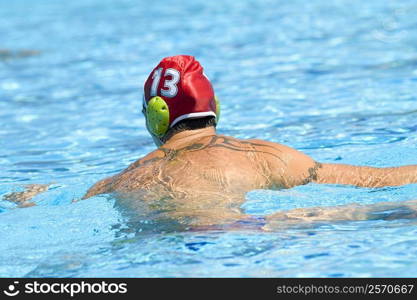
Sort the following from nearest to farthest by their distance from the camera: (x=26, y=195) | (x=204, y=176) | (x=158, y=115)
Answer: (x=204, y=176) < (x=158, y=115) < (x=26, y=195)

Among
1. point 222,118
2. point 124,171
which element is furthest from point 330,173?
point 222,118

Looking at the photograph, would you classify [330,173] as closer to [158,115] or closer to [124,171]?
[158,115]

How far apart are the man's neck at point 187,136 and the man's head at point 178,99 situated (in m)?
0.03

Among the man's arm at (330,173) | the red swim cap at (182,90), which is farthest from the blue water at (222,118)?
the red swim cap at (182,90)

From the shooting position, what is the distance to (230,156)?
4594 millimetres

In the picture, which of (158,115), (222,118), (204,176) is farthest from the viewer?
(222,118)

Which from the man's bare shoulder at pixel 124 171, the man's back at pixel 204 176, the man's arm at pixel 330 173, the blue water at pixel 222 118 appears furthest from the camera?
the man's bare shoulder at pixel 124 171

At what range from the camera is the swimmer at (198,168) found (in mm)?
4465

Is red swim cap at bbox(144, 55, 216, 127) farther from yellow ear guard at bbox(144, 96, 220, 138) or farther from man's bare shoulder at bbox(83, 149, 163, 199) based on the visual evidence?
man's bare shoulder at bbox(83, 149, 163, 199)

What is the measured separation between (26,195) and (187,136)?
4.79 feet

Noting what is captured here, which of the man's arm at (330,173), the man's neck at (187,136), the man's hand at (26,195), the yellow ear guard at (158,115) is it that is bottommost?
the man's hand at (26,195)

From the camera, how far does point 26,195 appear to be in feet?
18.7

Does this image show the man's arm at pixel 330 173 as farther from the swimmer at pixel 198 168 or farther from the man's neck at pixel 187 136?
the man's neck at pixel 187 136

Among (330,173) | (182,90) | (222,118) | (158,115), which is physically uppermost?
(182,90)
